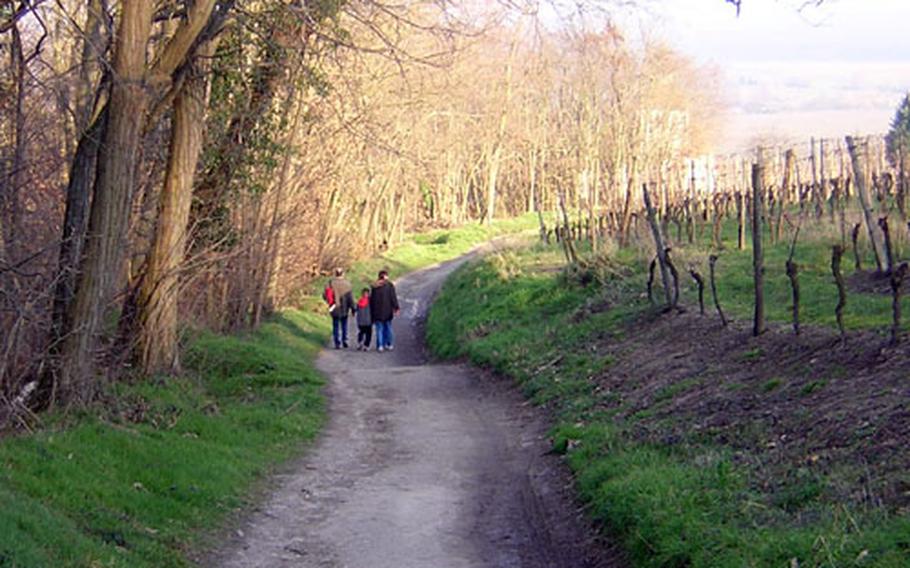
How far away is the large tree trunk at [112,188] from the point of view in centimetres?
1242

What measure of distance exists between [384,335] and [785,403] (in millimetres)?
16659

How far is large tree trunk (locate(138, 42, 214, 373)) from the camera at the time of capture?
51.5 ft

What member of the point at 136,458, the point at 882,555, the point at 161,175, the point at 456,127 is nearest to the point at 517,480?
the point at 136,458

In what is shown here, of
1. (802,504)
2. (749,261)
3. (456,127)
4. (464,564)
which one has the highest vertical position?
(456,127)

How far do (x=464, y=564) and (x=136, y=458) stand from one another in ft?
11.9

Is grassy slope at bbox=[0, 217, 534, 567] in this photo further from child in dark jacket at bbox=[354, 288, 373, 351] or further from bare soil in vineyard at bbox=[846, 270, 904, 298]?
bare soil in vineyard at bbox=[846, 270, 904, 298]

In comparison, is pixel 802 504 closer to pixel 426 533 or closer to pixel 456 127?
pixel 426 533

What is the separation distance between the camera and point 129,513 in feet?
30.0

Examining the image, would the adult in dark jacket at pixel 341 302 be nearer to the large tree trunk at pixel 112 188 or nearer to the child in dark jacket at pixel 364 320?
the child in dark jacket at pixel 364 320

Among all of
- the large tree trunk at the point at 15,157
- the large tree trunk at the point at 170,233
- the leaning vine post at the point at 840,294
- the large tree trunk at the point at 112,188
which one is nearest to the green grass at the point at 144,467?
the large tree trunk at the point at 170,233

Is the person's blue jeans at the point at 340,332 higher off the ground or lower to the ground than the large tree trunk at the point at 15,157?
lower

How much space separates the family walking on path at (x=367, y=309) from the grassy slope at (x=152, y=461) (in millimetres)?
6740

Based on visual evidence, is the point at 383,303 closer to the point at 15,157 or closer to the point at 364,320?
the point at 364,320

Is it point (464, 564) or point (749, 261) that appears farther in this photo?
point (749, 261)
